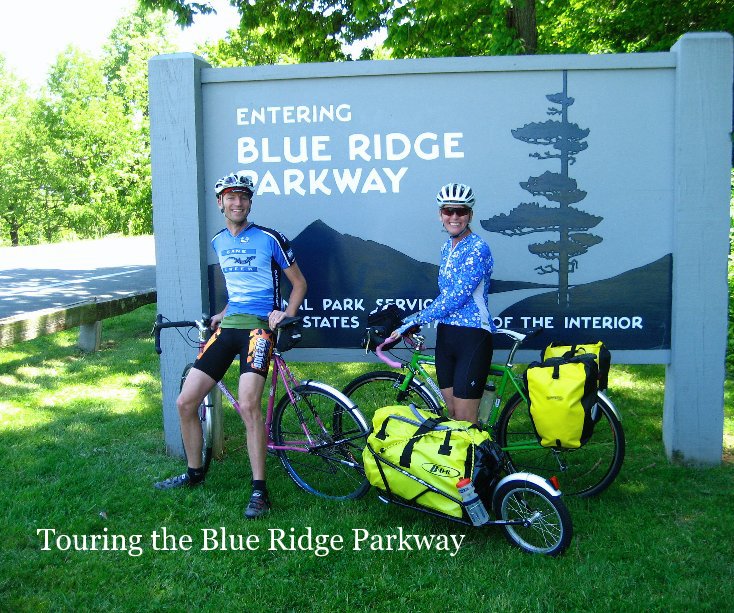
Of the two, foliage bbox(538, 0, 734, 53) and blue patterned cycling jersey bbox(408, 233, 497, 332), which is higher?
foliage bbox(538, 0, 734, 53)

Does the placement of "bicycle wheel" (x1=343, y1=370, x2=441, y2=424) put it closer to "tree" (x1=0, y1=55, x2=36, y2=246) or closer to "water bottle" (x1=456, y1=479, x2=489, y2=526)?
"water bottle" (x1=456, y1=479, x2=489, y2=526)

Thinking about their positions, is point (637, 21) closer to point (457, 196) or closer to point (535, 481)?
point (457, 196)

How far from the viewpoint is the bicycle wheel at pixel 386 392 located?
4965mm

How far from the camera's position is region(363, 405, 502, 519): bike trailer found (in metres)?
4.16

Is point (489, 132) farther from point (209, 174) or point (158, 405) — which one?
point (158, 405)

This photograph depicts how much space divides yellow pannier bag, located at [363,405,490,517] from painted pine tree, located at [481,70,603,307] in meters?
1.67

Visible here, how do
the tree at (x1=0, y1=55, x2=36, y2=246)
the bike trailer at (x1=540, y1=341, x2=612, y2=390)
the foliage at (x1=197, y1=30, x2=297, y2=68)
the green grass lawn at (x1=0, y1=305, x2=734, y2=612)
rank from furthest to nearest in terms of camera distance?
the tree at (x1=0, y1=55, x2=36, y2=246), the foliage at (x1=197, y1=30, x2=297, y2=68), the bike trailer at (x1=540, y1=341, x2=612, y2=390), the green grass lawn at (x1=0, y1=305, x2=734, y2=612)

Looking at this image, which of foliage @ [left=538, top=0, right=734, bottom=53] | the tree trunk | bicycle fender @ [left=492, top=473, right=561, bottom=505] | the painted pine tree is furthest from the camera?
foliage @ [left=538, top=0, right=734, bottom=53]

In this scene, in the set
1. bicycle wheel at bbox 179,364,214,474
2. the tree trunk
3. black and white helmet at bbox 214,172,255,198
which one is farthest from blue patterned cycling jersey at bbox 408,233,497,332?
the tree trunk

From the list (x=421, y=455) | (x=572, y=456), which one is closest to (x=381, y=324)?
(x=421, y=455)

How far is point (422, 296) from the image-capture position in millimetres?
5602

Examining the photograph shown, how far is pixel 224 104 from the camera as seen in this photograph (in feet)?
18.5

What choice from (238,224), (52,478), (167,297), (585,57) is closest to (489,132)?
(585,57)

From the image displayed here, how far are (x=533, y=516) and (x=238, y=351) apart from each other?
209cm
